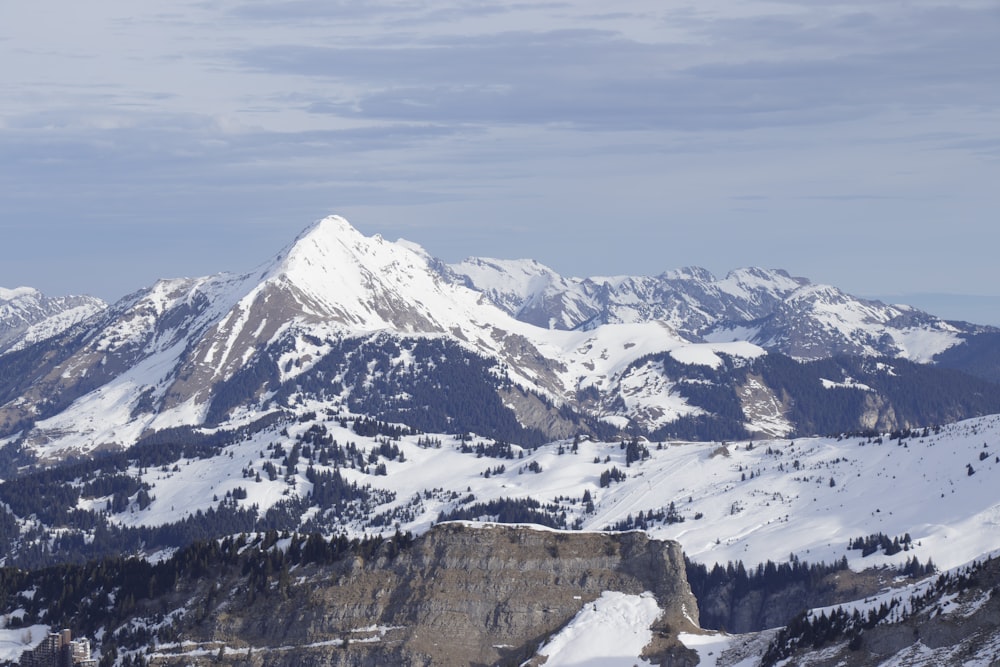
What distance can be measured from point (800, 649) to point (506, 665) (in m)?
33.6

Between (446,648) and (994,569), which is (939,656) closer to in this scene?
(994,569)

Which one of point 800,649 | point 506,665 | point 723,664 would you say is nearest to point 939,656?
point 800,649

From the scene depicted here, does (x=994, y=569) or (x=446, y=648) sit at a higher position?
(x=994, y=569)

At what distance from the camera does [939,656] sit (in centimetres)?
16662

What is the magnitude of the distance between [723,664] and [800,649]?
11996mm

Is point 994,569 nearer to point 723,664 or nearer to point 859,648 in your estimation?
point 859,648

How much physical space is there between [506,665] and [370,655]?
1549 cm

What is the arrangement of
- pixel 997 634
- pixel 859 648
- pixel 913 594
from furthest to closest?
1. pixel 913 594
2. pixel 859 648
3. pixel 997 634

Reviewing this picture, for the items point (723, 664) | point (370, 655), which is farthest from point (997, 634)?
point (370, 655)

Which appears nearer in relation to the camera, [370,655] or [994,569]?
[994,569]

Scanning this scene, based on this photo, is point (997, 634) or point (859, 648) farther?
point (859, 648)

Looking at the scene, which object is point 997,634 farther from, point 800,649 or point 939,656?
point 800,649

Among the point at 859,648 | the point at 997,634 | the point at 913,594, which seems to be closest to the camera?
the point at 997,634

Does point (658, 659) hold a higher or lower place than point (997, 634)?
lower
